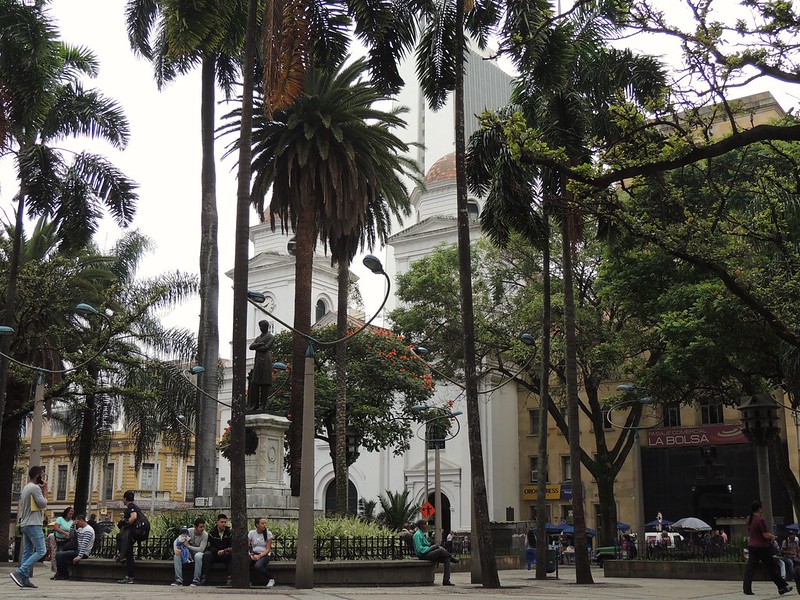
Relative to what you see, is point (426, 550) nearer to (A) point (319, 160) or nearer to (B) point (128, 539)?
(B) point (128, 539)

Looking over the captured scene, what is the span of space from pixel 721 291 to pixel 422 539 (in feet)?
31.4

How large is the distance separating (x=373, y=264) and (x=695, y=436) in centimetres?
3364

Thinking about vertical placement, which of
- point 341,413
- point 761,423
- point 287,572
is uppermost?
point 341,413

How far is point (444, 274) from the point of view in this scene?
4016cm

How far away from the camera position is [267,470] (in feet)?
70.8

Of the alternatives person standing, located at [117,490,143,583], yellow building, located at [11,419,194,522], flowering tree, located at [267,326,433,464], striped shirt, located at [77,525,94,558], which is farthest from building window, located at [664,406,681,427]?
yellow building, located at [11,419,194,522]

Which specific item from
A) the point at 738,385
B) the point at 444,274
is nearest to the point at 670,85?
the point at 738,385

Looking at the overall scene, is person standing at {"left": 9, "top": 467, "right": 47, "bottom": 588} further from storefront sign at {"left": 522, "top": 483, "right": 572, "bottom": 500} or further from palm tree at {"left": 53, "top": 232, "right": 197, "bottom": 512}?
storefront sign at {"left": 522, "top": 483, "right": 572, "bottom": 500}

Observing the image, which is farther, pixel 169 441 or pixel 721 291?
pixel 169 441

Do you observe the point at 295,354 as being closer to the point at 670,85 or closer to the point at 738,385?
the point at 738,385

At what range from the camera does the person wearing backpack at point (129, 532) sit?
17281mm

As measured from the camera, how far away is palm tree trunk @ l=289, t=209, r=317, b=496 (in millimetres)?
27016

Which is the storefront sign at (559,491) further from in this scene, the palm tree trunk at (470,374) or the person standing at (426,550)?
the palm tree trunk at (470,374)

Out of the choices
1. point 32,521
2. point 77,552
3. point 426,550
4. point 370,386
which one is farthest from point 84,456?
point 32,521
